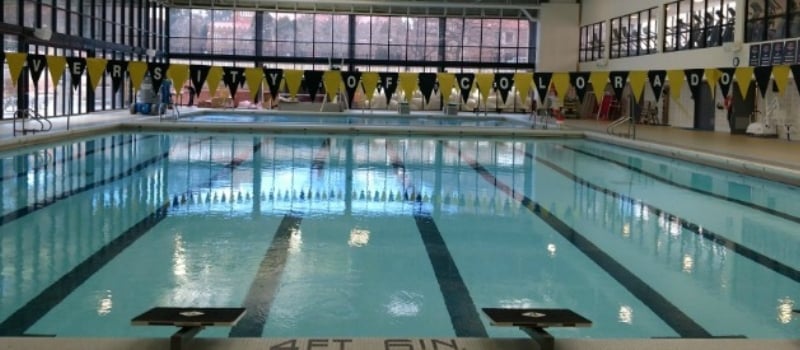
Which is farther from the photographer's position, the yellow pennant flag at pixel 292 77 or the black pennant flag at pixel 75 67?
the yellow pennant flag at pixel 292 77

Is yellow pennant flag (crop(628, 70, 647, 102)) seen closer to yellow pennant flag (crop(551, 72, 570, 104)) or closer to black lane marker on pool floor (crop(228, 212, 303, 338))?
yellow pennant flag (crop(551, 72, 570, 104))

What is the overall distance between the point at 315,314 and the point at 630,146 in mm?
14158

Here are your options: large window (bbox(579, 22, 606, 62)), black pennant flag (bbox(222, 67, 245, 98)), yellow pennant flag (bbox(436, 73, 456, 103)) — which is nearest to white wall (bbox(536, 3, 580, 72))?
large window (bbox(579, 22, 606, 62))

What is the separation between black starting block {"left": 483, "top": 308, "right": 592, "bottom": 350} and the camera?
2961 millimetres

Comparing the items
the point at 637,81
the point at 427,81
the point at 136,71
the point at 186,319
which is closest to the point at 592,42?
the point at 427,81

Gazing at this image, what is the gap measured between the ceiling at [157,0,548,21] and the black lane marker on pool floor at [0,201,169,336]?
84.3 feet

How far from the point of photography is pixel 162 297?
190 inches

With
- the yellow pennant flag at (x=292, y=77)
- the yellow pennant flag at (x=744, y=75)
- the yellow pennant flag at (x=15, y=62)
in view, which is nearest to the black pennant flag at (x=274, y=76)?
the yellow pennant flag at (x=292, y=77)

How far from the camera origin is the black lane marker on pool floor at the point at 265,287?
13.8ft

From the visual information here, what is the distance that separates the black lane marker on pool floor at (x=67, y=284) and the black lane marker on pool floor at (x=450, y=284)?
7.09ft

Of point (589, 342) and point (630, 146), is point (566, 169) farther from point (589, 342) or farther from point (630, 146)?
point (589, 342)

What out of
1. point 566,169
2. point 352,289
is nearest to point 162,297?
point 352,289

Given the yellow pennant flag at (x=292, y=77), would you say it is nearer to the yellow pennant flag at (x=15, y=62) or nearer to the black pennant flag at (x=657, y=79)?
the yellow pennant flag at (x=15, y=62)

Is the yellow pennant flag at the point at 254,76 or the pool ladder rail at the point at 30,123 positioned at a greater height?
the yellow pennant flag at the point at 254,76
